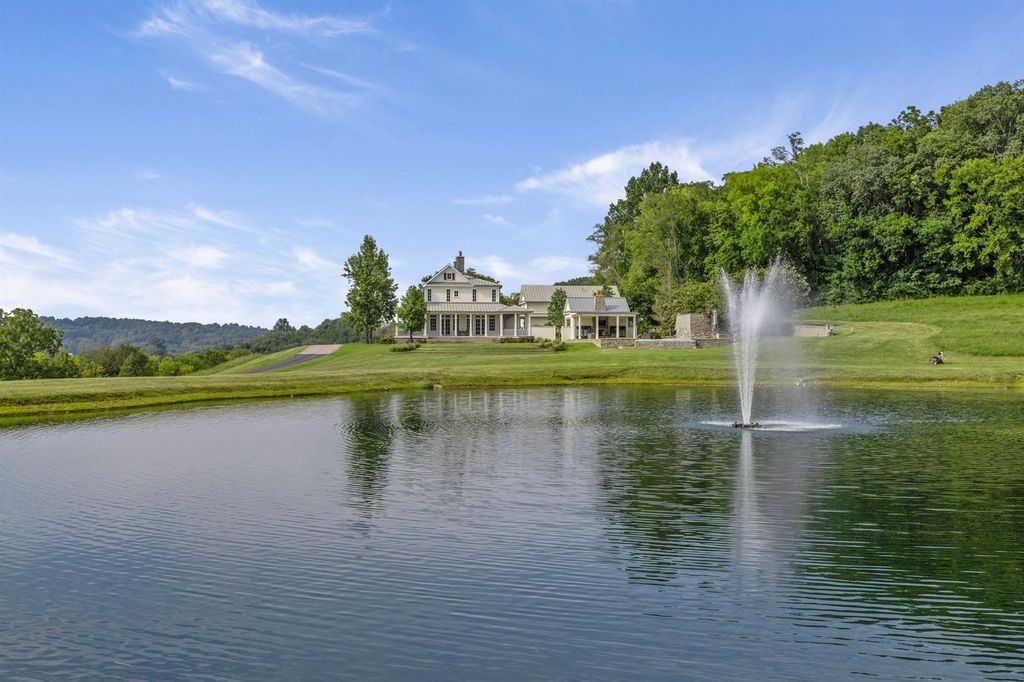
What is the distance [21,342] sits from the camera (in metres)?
83.4

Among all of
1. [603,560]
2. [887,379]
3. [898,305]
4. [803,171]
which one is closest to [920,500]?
[603,560]

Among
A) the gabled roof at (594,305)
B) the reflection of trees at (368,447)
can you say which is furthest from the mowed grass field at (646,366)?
the gabled roof at (594,305)

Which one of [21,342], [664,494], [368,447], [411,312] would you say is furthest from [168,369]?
[664,494]

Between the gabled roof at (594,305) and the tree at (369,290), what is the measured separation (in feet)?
82.4

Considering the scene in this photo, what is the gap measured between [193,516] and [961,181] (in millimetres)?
93903

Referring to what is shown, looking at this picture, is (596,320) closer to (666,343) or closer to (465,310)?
(465,310)

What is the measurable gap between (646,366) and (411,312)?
1654 inches

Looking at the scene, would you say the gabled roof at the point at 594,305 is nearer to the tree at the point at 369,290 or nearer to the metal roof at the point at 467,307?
the metal roof at the point at 467,307

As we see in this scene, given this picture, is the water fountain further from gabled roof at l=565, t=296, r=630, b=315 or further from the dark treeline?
gabled roof at l=565, t=296, r=630, b=315

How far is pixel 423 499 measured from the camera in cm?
1866

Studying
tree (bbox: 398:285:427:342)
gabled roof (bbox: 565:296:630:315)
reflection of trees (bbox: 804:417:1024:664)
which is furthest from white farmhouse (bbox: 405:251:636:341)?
reflection of trees (bbox: 804:417:1024:664)

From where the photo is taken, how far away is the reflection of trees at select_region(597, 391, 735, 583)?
1397 cm

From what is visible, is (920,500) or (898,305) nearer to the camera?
(920,500)

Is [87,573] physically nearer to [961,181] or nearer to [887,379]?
[887,379]
